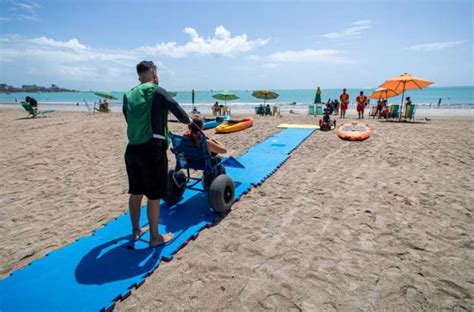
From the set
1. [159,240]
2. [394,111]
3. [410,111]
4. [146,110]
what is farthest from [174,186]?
[394,111]

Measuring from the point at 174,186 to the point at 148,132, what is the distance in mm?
1568

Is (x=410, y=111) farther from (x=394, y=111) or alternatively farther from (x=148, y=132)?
(x=148, y=132)

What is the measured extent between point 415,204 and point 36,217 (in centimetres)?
561

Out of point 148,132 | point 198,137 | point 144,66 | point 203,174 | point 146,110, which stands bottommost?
point 203,174

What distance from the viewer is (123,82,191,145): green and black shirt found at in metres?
2.55

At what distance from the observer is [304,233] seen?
3.27 metres

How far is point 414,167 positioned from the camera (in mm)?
5770

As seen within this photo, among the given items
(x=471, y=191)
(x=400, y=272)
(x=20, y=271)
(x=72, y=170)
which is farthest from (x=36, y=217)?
(x=471, y=191)

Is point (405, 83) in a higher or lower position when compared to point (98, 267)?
higher

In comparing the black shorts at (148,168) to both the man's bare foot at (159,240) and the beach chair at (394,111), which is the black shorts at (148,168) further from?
the beach chair at (394,111)

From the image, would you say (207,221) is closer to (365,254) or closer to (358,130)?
Result: (365,254)

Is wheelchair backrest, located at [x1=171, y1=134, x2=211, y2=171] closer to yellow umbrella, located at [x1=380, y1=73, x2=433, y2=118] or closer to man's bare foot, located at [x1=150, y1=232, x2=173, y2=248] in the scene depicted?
man's bare foot, located at [x1=150, y1=232, x2=173, y2=248]

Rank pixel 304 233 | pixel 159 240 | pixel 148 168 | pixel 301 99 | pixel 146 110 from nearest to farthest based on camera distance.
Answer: pixel 146 110 < pixel 148 168 < pixel 159 240 < pixel 304 233 < pixel 301 99

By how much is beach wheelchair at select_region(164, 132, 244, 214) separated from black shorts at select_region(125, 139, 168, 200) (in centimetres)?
85
